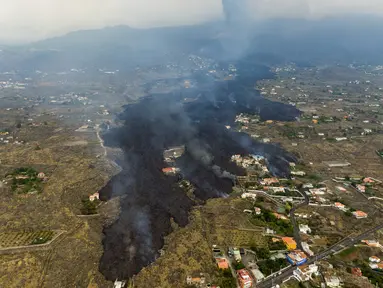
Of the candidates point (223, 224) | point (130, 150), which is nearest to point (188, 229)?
point (223, 224)

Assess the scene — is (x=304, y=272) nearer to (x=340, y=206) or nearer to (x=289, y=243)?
(x=289, y=243)

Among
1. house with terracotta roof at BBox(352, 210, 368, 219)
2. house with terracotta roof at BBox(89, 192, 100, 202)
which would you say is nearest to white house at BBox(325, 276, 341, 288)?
house with terracotta roof at BBox(352, 210, 368, 219)

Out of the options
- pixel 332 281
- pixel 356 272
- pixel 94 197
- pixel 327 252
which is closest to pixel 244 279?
pixel 332 281

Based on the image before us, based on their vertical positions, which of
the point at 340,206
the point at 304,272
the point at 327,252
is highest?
the point at 304,272

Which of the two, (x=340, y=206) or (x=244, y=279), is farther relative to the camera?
(x=340, y=206)

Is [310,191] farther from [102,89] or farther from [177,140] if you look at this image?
[102,89]

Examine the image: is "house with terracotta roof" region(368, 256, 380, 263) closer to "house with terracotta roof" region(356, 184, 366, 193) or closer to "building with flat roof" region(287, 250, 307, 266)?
"building with flat roof" region(287, 250, 307, 266)

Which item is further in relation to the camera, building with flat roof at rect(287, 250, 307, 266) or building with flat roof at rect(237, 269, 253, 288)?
building with flat roof at rect(287, 250, 307, 266)
